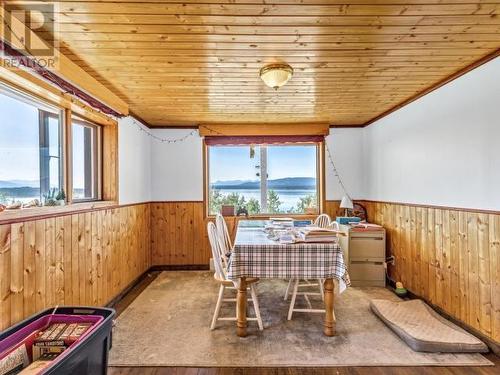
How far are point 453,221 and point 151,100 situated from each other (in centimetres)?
337

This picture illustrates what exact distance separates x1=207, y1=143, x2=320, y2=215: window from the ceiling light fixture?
2508mm

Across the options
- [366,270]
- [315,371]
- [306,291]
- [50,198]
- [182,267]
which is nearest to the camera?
[315,371]

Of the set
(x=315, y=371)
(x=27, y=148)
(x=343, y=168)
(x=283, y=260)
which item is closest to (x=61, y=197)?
(x=27, y=148)

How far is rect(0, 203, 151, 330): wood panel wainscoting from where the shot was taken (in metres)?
1.84

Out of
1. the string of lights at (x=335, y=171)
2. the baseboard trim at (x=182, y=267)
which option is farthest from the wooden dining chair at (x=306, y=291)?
the baseboard trim at (x=182, y=267)

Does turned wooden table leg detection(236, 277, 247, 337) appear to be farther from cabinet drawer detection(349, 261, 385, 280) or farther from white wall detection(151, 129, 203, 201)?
white wall detection(151, 129, 203, 201)

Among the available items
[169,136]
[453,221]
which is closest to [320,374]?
[453,221]

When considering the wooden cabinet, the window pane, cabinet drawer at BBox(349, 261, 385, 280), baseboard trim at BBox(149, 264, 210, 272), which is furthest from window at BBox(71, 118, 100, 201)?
cabinet drawer at BBox(349, 261, 385, 280)

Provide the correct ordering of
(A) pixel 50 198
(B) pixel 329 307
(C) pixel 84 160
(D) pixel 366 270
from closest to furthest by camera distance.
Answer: (A) pixel 50 198 → (B) pixel 329 307 → (C) pixel 84 160 → (D) pixel 366 270

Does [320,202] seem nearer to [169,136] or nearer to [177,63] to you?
[169,136]

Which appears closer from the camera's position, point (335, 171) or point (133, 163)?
point (133, 163)

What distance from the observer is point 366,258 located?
393 centimetres

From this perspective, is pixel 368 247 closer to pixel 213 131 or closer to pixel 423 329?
pixel 423 329

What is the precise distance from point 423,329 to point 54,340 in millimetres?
2723
